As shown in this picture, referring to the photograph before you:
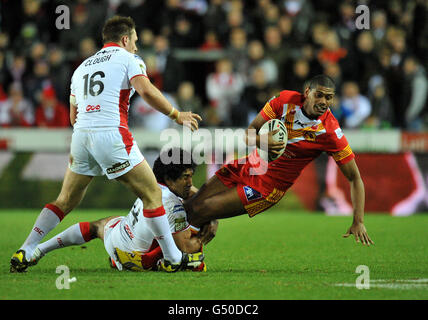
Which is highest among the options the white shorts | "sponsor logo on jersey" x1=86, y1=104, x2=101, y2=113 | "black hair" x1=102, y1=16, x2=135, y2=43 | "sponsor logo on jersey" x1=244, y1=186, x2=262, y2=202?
"black hair" x1=102, y1=16, x2=135, y2=43

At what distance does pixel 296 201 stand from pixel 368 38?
432 cm

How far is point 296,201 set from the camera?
13508 millimetres

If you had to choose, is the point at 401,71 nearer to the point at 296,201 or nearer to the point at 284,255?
the point at 296,201

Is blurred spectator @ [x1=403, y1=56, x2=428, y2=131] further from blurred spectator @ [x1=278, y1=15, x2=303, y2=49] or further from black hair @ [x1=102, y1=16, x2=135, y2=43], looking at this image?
black hair @ [x1=102, y1=16, x2=135, y2=43]

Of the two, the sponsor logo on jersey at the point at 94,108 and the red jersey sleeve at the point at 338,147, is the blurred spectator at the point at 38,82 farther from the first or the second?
→ the red jersey sleeve at the point at 338,147

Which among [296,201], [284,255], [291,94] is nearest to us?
[291,94]

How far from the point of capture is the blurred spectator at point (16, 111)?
15.1m

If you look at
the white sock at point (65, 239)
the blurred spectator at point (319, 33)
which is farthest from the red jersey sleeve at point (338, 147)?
the blurred spectator at point (319, 33)

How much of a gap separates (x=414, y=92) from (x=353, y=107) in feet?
5.18

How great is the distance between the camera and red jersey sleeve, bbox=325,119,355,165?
7434 mm

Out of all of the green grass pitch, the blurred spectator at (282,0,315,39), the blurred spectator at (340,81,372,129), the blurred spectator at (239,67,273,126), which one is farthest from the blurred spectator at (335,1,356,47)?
the green grass pitch

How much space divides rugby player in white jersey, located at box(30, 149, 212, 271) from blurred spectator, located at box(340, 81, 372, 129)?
7.47m
